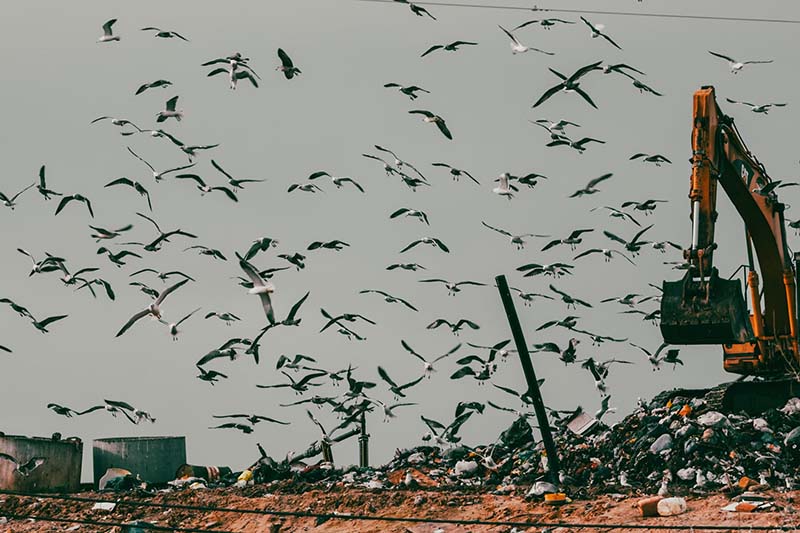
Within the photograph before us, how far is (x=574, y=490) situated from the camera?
19.8m

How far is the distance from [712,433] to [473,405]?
3.80 m

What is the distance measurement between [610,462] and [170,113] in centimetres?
848

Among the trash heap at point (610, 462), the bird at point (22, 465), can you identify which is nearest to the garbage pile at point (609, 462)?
the trash heap at point (610, 462)

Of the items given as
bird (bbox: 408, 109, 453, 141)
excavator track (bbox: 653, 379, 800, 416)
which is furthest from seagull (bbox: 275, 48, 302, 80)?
excavator track (bbox: 653, 379, 800, 416)

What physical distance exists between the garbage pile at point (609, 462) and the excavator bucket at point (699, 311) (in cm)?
185

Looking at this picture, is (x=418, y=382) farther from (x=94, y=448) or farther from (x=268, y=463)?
(x=94, y=448)

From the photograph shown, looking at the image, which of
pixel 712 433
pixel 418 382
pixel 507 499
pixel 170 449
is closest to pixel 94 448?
pixel 170 449

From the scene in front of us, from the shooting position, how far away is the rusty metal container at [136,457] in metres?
Result: 24.2

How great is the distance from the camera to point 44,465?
904 inches

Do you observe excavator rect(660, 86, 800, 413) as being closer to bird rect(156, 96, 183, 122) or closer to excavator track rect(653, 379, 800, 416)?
excavator track rect(653, 379, 800, 416)

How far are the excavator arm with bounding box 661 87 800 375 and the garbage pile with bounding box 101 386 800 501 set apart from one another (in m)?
1.40

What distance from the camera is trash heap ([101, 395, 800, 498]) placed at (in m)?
19.5

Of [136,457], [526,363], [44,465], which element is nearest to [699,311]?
[526,363]

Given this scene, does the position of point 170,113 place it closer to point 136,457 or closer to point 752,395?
point 136,457
